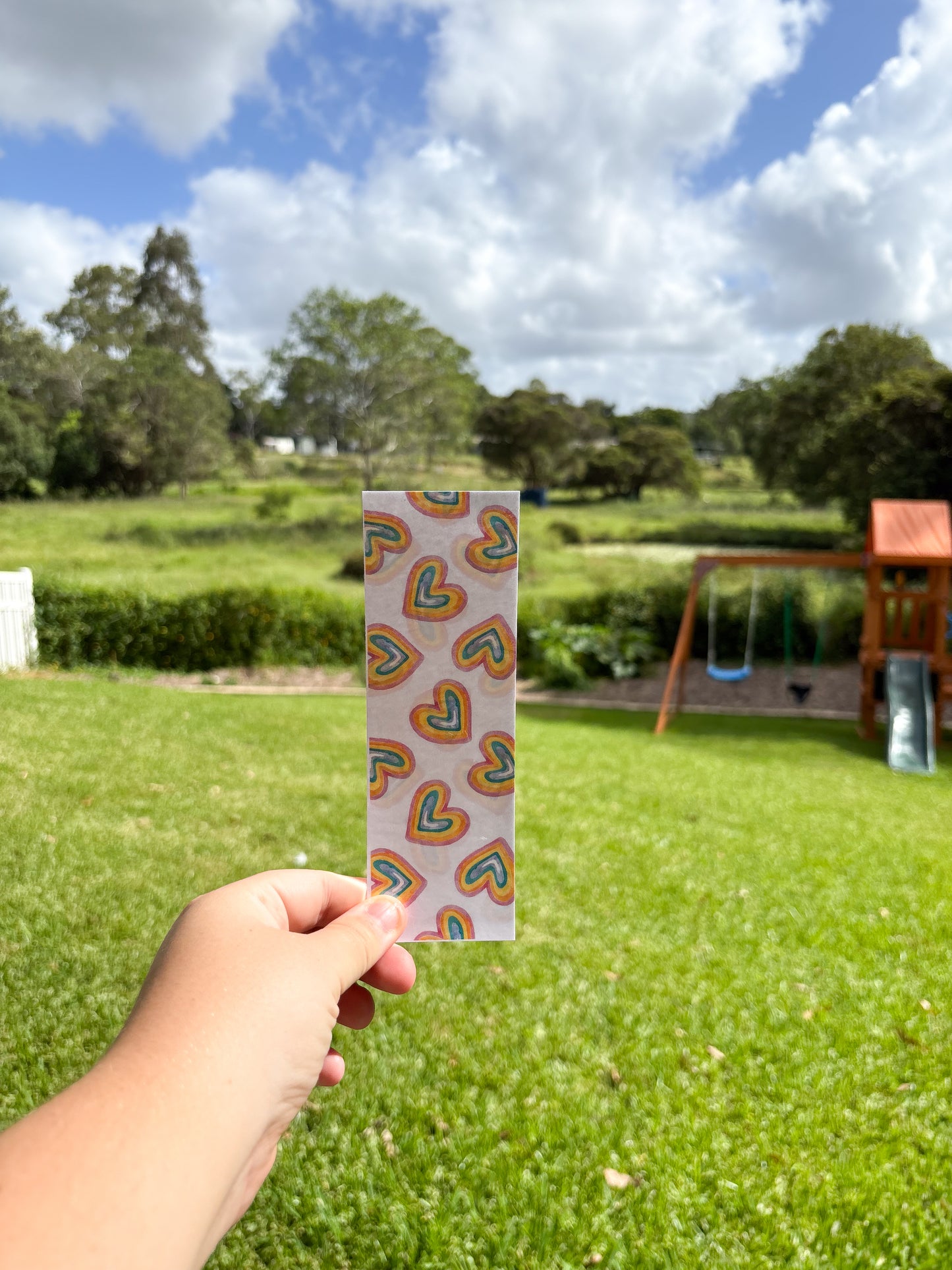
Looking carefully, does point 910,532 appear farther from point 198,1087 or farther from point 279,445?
point 279,445

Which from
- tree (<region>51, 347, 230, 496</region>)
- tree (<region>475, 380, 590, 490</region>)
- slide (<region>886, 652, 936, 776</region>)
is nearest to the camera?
slide (<region>886, 652, 936, 776</region>)

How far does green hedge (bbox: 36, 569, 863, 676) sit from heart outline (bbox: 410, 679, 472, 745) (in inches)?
393

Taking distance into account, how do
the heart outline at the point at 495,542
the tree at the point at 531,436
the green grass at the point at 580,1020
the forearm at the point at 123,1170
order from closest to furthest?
1. the forearm at the point at 123,1170
2. the heart outline at the point at 495,542
3. the green grass at the point at 580,1020
4. the tree at the point at 531,436

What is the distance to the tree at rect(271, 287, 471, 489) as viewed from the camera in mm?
23047

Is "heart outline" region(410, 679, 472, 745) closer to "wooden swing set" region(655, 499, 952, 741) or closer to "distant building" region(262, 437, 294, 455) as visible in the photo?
"wooden swing set" region(655, 499, 952, 741)

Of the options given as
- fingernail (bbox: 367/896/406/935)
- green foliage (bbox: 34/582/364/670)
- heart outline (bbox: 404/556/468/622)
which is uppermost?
heart outline (bbox: 404/556/468/622)

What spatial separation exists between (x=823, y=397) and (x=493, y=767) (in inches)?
972

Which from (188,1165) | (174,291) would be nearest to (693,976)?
(188,1165)

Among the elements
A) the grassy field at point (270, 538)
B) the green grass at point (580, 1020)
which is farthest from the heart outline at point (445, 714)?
the grassy field at point (270, 538)

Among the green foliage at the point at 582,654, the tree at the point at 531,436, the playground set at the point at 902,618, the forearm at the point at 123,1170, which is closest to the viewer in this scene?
the forearm at the point at 123,1170

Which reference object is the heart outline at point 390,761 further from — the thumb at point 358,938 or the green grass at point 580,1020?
the green grass at point 580,1020

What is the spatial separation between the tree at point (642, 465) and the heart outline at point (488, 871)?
32802 millimetres

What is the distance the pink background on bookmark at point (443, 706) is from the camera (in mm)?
1060

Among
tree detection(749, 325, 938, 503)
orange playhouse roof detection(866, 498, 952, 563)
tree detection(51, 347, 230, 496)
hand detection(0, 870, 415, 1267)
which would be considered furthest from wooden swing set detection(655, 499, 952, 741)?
tree detection(51, 347, 230, 496)
